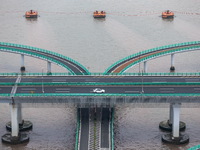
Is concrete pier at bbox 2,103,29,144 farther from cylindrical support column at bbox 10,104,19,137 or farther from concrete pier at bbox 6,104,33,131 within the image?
concrete pier at bbox 6,104,33,131

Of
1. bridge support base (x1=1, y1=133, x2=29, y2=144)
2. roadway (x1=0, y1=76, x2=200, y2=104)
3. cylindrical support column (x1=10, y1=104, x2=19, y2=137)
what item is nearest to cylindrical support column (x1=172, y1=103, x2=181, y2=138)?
roadway (x1=0, y1=76, x2=200, y2=104)

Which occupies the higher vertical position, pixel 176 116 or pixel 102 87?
pixel 102 87

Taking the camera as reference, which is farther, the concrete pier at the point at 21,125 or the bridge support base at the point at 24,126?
the bridge support base at the point at 24,126

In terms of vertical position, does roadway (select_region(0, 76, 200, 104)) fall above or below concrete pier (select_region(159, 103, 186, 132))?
above

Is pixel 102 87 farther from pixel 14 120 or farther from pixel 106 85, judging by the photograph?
pixel 14 120

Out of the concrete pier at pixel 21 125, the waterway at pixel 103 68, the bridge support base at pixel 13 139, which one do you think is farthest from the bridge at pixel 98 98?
the waterway at pixel 103 68

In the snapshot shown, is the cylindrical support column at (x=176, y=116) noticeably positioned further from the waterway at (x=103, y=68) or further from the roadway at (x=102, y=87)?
the waterway at (x=103, y=68)

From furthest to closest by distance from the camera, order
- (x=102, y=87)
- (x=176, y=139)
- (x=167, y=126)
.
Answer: (x=102, y=87) → (x=167, y=126) → (x=176, y=139)

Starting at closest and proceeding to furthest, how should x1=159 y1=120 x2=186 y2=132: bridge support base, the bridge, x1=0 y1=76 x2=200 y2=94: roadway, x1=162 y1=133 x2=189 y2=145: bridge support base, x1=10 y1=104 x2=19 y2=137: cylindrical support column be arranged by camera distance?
1. the bridge
2. x1=162 y1=133 x2=189 y2=145: bridge support base
3. x1=10 y1=104 x2=19 y2=137: cylindrical support column
4. x1=0 y1=76 x2=200 y2=94: roadway
5. x1=159 y1=120 x2=186 y2=132: bridge support base

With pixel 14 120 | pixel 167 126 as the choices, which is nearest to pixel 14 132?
pixel 14 120
